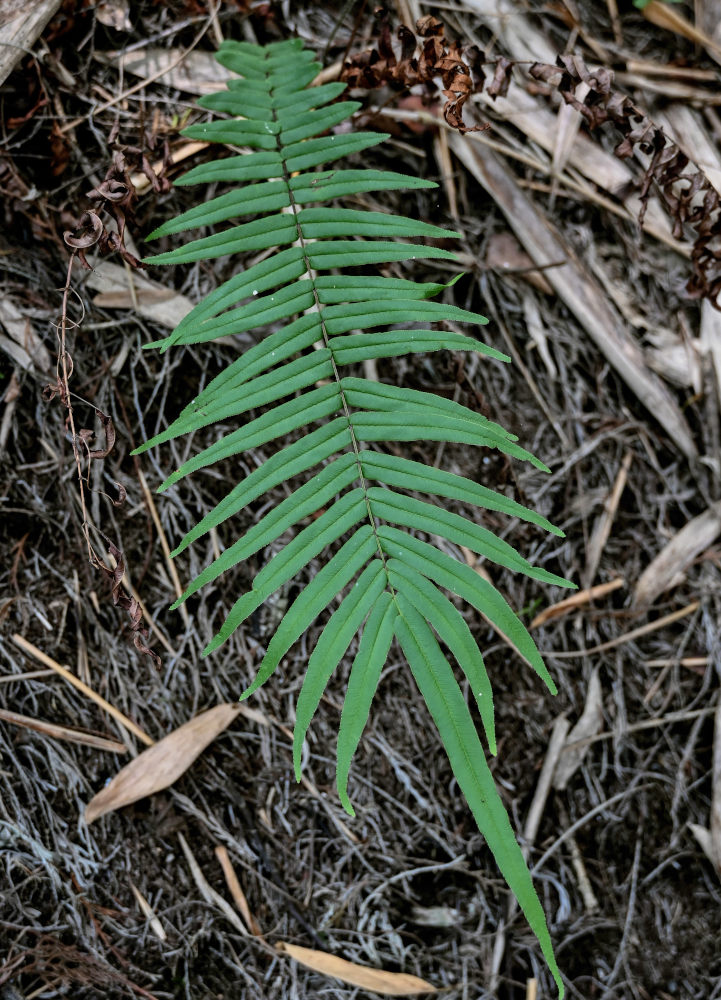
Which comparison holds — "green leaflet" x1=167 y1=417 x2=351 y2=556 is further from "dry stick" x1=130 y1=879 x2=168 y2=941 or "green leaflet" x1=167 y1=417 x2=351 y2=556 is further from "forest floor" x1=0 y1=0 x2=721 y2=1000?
"dry stick" x1=130 y1=879 x2=168 y2=941

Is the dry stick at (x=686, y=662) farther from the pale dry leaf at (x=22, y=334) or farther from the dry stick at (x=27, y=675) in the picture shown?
the pale dry leaf at (x=22, y=334)

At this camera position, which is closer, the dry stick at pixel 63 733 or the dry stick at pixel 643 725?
the dry stick at pixel 63 733

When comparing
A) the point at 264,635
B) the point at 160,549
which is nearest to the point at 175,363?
the point at 160,549

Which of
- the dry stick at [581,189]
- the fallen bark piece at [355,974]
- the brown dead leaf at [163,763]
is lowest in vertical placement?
the fallen bark piece at [355,974]

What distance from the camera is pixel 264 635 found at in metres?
1.69

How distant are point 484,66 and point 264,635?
56.8 inches

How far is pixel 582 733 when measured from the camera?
1814 mm

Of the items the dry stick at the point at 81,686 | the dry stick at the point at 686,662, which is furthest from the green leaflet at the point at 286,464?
the dry stick at the point at 686,662

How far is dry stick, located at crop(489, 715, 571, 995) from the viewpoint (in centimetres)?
167

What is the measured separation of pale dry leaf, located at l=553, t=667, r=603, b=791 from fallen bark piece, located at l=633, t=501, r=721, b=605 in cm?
24

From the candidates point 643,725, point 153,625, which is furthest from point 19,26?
point 643,725

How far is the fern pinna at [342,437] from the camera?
3.92 feet

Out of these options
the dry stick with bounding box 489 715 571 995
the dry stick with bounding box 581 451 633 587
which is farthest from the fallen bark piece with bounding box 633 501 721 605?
the dry stick with bounding box 489 715 571 995

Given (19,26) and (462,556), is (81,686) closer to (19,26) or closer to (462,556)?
(462,556)
